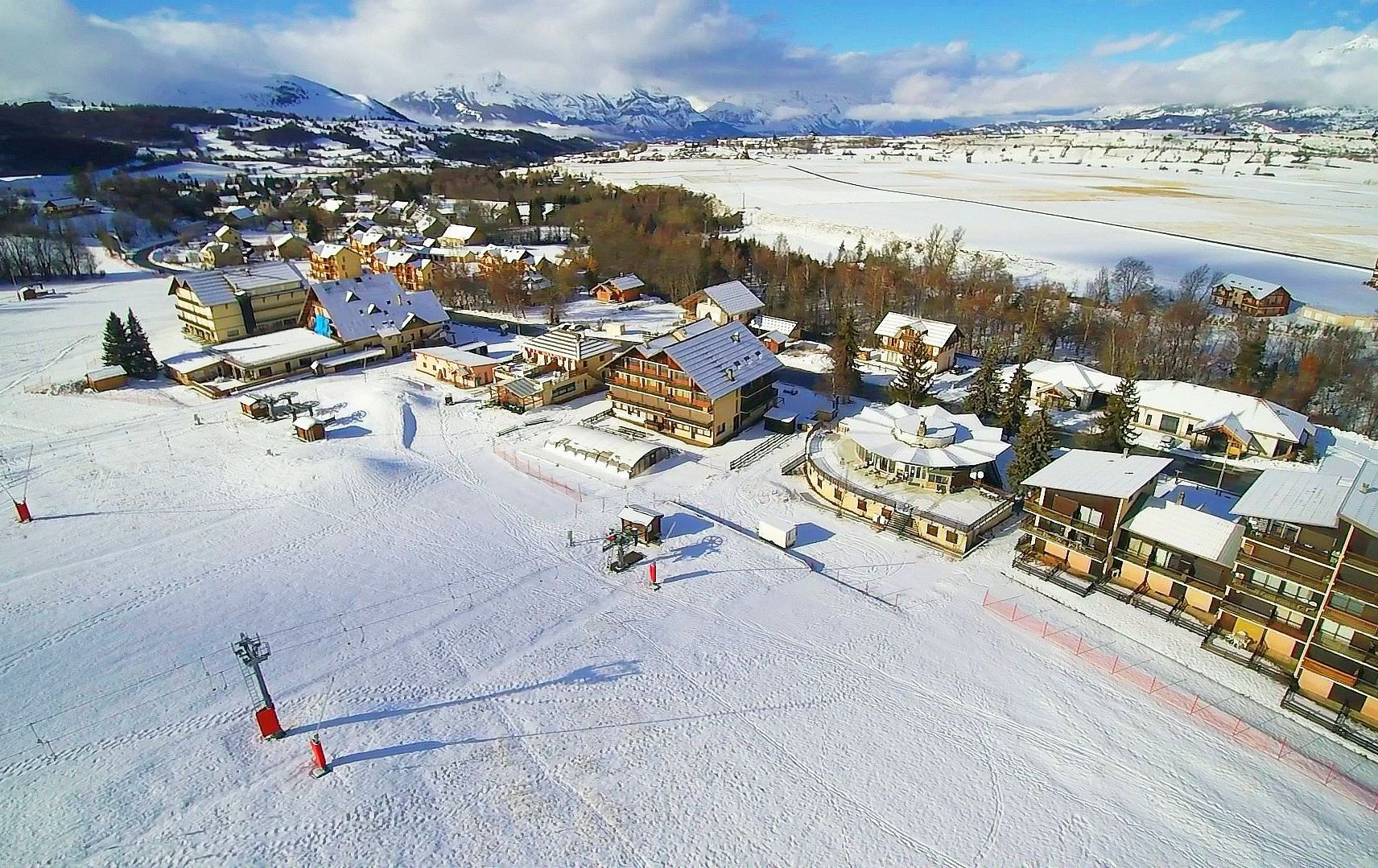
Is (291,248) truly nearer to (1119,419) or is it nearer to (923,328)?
(923,328)

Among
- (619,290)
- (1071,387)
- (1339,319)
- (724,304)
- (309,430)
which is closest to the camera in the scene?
(309,430)

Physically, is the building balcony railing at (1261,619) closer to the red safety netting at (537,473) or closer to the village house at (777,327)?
the red safety netting at (537,473)

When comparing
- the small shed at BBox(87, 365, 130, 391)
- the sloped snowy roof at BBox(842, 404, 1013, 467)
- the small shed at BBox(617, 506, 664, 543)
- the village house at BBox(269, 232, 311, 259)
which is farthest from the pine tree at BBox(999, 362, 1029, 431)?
the village house at BBox(269, 232, 311, 259)

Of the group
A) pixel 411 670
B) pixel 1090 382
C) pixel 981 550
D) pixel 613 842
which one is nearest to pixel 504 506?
pixel 411 670

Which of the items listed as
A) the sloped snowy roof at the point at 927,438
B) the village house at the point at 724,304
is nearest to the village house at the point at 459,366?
the village house at the point at 724,304

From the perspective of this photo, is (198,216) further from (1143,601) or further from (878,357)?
(1143,601)

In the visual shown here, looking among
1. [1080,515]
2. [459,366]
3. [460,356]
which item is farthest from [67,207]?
[1080,515]

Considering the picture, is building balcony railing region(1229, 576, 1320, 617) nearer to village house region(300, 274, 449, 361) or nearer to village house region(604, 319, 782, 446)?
village house region(604, 319, 782, 446)
